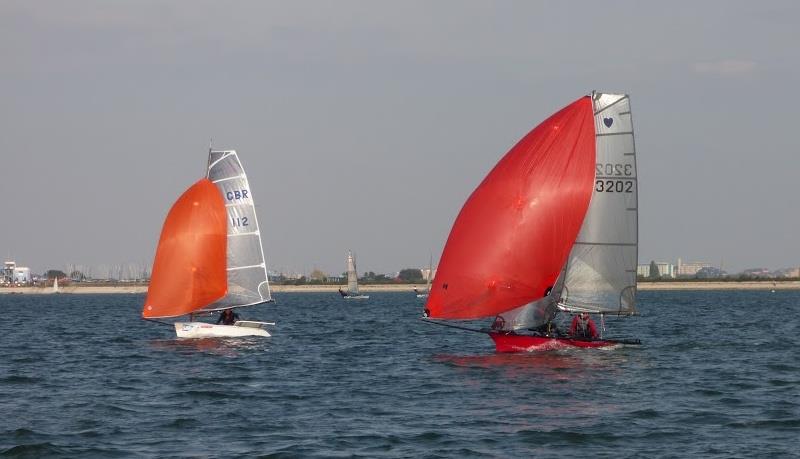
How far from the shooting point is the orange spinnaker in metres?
54.2

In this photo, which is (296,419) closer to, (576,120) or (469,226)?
(469,226)

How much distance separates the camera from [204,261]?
54344 millimetres

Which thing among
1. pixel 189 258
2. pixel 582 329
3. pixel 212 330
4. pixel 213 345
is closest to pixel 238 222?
pixel 189 258

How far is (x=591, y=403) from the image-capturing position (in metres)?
31.6

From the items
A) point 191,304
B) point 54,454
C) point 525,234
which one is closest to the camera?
point 54,454

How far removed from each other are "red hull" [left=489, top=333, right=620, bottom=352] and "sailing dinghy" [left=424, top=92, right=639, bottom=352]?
1.4 inches

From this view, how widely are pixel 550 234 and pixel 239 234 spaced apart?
19.0m

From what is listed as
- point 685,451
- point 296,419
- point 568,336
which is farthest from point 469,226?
point 685,451

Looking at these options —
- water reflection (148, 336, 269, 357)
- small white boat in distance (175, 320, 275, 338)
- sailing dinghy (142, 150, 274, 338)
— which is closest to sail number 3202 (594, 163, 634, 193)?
water reflection (148, 336, 269, 357)

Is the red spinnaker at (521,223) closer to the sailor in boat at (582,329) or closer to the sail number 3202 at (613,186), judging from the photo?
the sail number 3202 at (613,186)

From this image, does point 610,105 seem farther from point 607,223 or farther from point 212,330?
point 212,330

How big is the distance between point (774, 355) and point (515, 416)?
22.6 meters

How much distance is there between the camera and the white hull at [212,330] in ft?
174

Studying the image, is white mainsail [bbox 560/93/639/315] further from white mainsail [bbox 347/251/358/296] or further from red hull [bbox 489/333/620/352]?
white mainsail [bbox 347/251/358/296]
